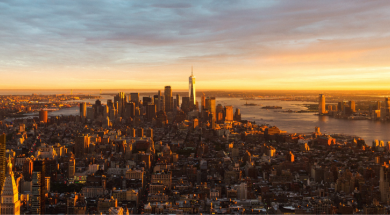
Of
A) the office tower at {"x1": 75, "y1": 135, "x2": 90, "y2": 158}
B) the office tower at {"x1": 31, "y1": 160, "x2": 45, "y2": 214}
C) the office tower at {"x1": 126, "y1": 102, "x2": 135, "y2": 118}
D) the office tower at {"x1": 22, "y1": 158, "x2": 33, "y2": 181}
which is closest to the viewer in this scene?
the office tower at {"x1": 31, "y1": 160, "x2": 45, "y2": 214}

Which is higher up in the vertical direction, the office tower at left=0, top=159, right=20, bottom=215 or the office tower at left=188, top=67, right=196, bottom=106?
the office tower at left=188, top=67, right=196, bottom=106

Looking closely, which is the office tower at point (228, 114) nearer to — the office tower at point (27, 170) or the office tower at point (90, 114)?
the office tower at point (90, 114)

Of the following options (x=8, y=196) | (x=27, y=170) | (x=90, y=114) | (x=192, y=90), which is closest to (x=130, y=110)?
(x=90, y=114)

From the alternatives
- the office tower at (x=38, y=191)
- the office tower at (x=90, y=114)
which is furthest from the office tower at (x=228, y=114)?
the office tower at (x=38, y=191)

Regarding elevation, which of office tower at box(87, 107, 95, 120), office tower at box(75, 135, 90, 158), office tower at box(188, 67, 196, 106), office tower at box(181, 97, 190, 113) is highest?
office tower at box(188, 67, 196, 106)

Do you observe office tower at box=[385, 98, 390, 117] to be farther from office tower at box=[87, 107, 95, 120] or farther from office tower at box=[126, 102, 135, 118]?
office tower at box=[87, 107, 95, 120]

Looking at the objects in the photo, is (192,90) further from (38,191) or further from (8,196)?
(8,196)

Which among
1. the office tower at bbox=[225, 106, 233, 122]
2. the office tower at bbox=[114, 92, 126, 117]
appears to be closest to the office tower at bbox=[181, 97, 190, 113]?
the office tower at bbox=[114, 92, 126, 117]

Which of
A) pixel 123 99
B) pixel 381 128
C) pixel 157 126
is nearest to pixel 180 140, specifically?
pixel 157 126

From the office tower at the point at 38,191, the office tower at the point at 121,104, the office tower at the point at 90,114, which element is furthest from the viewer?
the office tower at the point at 121,104
